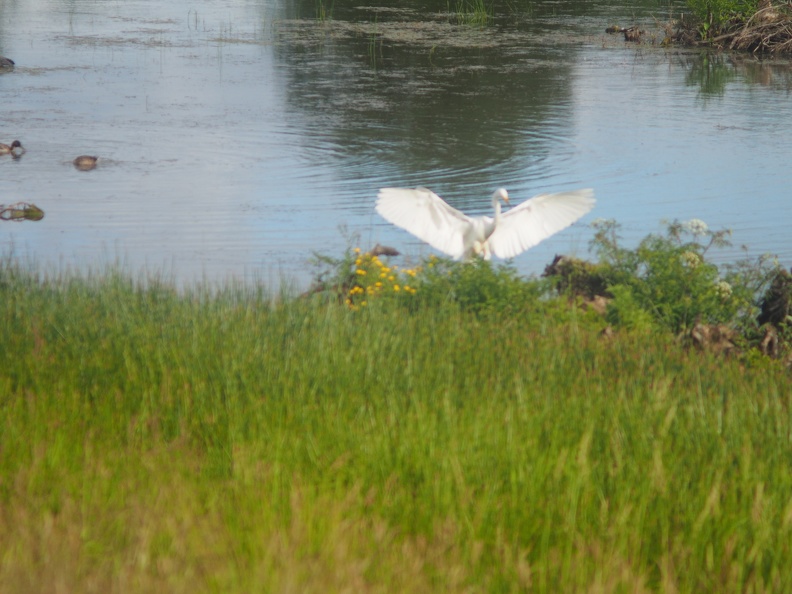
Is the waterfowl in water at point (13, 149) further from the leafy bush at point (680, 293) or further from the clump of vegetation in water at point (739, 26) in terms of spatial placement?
the clump of vegetation in water at point (739, 26)

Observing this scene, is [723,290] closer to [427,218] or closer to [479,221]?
[479,221]

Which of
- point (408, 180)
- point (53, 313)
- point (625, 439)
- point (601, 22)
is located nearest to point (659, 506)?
point (625, 439)

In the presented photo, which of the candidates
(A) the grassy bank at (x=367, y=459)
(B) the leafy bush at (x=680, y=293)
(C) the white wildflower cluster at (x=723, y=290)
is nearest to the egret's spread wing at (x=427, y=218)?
(B) the leafy bush at (x=680, y=293)

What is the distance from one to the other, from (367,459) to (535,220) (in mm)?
4197

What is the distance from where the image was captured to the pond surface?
31.6 ft

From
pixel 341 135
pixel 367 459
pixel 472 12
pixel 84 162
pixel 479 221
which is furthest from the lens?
pixel 472 12

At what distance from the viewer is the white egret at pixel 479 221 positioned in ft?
24.5

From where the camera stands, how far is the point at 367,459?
12.0ft

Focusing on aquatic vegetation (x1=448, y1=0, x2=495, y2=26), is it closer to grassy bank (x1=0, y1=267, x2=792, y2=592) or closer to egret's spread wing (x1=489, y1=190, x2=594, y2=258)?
egret's spread wing (x1=489, y1=190, x2=594, y2=258)

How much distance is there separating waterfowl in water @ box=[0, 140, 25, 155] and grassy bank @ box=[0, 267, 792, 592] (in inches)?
289

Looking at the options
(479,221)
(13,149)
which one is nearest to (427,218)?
(479,221)

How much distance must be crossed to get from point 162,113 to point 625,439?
40.2 feet

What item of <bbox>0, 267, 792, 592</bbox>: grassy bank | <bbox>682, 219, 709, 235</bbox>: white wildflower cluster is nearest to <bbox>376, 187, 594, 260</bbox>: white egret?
<bbox>682, 219, 709, 235</bbox>: white wildflower cluster

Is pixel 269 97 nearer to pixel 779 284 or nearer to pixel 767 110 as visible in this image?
pixel 767 110
